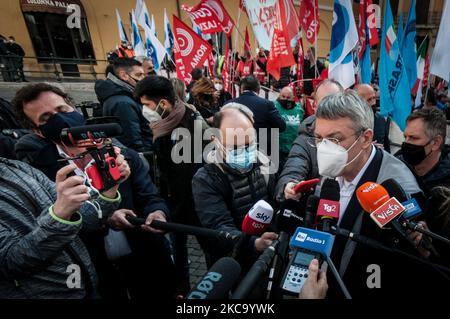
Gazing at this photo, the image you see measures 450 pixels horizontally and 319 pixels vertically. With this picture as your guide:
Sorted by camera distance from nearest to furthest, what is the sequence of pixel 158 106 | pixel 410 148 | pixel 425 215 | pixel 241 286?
pixel 241 286 → pixel 425 215 → pixel 410 148 → pixel 158 106

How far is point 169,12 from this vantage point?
1622 centimetres

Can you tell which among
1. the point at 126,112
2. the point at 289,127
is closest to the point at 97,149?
the point at 126,112

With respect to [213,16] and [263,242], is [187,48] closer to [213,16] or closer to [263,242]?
[213,16]

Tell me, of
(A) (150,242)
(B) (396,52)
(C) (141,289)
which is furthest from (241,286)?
(B) (396,52)

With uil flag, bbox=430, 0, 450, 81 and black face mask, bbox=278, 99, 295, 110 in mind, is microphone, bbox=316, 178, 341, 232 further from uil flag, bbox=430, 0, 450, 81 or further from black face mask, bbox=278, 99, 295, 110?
black face mask, bbox=278, 99, 295, 110

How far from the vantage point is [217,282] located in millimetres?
714

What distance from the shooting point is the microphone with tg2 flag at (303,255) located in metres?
0.95

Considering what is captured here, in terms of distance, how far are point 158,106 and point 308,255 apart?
190 cm

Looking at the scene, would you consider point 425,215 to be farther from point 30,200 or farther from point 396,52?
point 396,52

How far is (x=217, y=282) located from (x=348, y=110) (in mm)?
1144

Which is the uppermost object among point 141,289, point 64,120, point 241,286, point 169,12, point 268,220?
point 169,12

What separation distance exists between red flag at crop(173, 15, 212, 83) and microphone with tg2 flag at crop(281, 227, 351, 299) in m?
4.59

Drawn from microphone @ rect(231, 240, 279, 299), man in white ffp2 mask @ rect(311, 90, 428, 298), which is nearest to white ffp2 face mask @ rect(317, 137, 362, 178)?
man in white ffp2 mask @ rect(311, 90, 428, 298)

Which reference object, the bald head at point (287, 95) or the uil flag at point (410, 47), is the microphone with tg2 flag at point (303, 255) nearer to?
the bald head at point (287, 95)
